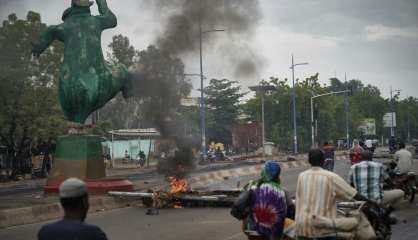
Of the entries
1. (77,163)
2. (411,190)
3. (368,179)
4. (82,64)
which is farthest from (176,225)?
(82,64)

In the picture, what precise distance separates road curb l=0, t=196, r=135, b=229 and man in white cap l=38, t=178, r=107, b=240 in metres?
9.86

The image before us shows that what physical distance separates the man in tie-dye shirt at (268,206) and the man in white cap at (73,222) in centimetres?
245

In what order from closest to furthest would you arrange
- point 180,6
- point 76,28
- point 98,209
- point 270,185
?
point 270,185
point 98,209
point 76,28
point 180,6

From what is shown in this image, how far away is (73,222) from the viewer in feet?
13.2

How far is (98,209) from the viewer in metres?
16.6

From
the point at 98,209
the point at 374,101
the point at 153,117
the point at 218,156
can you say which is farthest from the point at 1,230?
the point at 374,101

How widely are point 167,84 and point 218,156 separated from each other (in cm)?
2982

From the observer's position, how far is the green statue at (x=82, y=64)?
63.4 ft

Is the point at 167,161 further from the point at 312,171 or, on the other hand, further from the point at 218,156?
the point at 218,156

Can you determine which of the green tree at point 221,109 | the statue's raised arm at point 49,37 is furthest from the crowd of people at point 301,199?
the green tree at point 221,109

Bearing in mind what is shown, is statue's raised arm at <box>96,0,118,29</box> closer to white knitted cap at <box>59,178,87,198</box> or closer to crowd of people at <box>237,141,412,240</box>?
crowd of people at <box>237,141,412,240</box>

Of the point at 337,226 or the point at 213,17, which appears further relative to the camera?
the point at 213,17

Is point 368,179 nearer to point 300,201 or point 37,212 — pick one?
point 300,201

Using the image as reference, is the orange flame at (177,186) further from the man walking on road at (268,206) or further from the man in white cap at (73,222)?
the man in white cap at (73,222)
